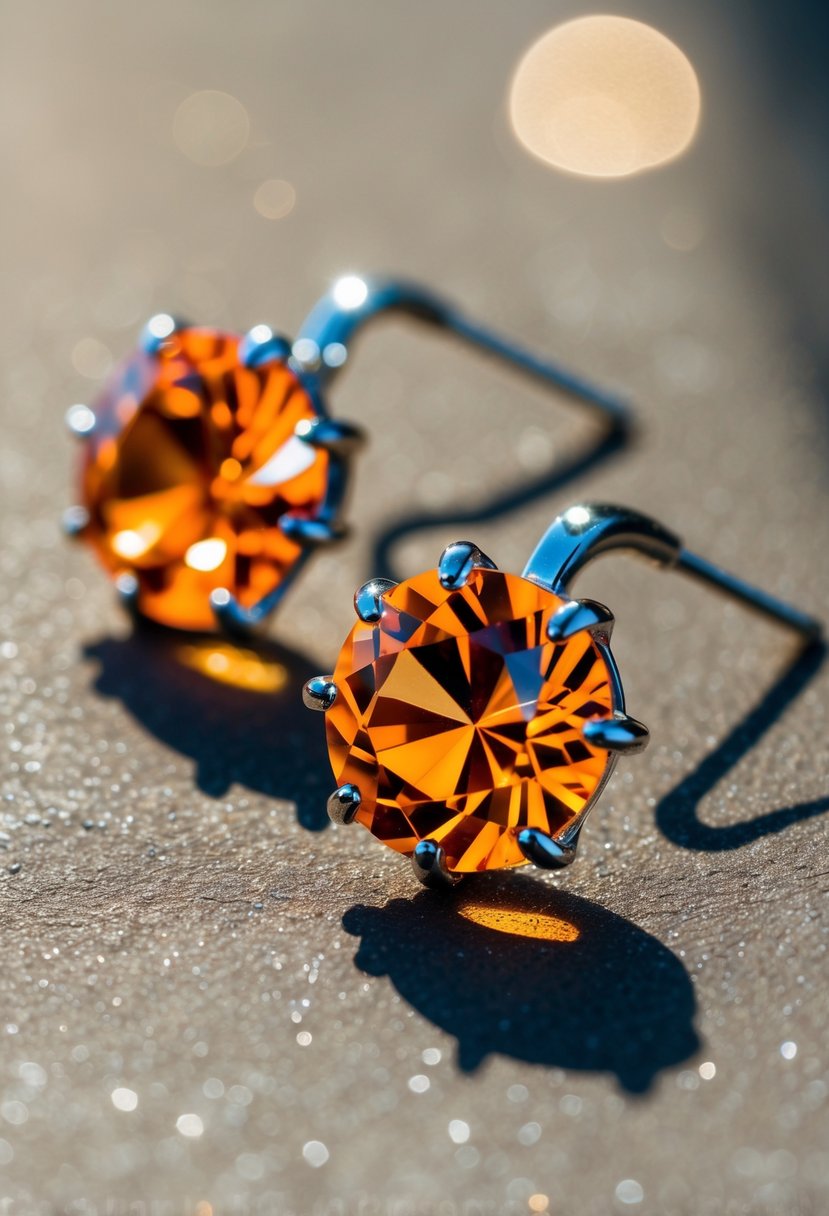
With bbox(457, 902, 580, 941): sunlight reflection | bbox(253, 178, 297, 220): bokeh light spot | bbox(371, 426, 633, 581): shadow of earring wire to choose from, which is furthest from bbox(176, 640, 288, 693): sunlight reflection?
bbox(253, 178, 297, 220): bokeh light spot

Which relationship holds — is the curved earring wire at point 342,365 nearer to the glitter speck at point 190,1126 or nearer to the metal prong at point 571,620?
the metal prong at point 571,620

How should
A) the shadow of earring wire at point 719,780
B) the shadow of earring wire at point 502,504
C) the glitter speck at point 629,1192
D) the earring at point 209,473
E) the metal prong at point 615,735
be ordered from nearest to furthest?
1. the glitter speck at point 629,1192
2. the metal prong at point 615,735
3. the shadow of earring wire at point 719,780
4. the earring at point 209,473
5. the shadow of earring wire at point 502,504

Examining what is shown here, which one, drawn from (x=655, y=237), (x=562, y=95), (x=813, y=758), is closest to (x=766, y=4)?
(x=562, y=95)

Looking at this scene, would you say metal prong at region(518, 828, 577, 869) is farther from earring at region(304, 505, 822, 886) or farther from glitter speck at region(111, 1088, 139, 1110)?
glitter speck at region(111, 1088, 139, 1110)

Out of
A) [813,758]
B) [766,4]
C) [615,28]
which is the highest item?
[766,4]

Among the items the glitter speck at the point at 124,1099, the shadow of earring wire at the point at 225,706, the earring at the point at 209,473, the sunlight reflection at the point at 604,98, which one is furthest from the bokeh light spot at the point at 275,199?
the glitter speck at the point at 124,1099

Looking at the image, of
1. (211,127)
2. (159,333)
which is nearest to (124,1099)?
(159,333)

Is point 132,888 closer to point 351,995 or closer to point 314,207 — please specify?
point 351,995

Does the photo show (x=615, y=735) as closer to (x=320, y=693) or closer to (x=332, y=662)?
(x=320, y=693)
